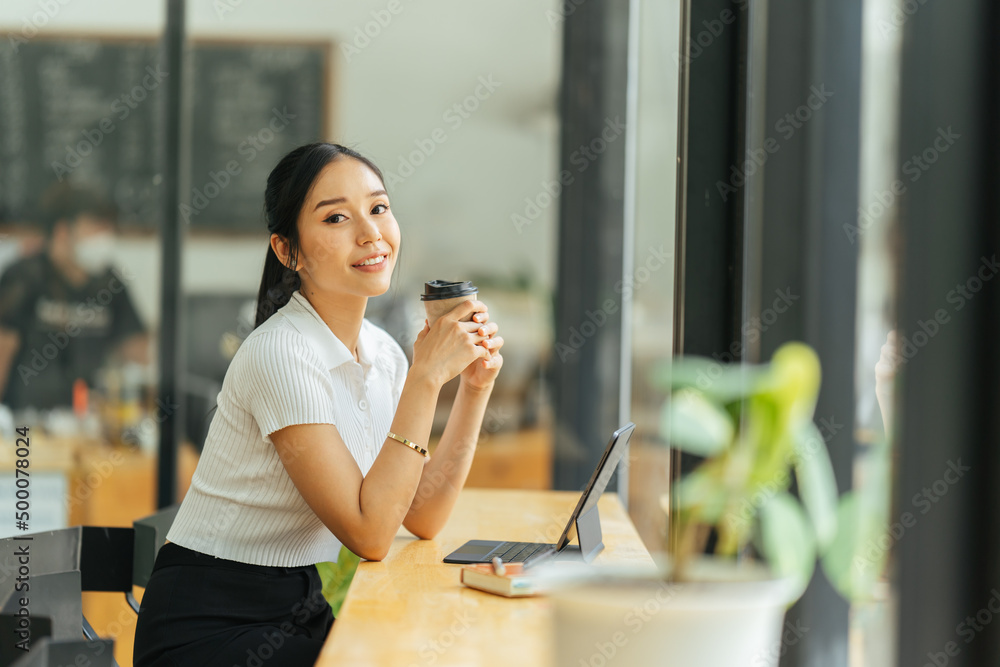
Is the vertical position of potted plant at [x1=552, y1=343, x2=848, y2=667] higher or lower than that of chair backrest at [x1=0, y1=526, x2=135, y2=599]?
higher

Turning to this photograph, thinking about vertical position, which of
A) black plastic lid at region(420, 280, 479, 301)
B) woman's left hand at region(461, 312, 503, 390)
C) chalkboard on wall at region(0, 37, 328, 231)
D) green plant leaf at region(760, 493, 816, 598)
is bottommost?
green plant leaf at region(760, 493, 816, 598)

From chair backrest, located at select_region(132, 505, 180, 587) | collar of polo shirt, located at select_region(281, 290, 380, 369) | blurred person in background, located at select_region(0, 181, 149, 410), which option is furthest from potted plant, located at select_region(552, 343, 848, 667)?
blurred person in background, located at select_region(0, 181, 149, 410)

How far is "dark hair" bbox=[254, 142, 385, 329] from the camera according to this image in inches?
60.1

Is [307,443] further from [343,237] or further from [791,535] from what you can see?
[791,535]

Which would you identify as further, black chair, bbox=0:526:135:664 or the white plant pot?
black chair, bbox=0:526:135:664

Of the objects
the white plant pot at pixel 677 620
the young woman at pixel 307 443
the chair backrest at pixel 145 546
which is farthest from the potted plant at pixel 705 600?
the chair backrest at pixel 145 546

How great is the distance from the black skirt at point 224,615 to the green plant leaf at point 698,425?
0.66 metres

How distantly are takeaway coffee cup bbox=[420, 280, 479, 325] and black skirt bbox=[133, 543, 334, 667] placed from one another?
0.47m

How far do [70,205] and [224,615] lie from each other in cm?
260

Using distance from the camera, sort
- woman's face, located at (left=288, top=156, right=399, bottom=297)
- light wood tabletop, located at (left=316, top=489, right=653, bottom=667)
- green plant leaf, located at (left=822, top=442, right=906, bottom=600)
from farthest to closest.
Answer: woman's face, located at (left=288, top=156, right=399, bottom=297) < green plant leaf, located at (left=822, top=442, right=906, bottom=600) < light wood tabletop, located at (left=316, top=489, right=653, bottom=667)

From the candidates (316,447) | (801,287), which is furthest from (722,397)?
(316,447)

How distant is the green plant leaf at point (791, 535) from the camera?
1.09 m

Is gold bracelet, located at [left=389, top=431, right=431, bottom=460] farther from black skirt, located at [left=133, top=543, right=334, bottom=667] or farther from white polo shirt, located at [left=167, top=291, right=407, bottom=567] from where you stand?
black skirt, located at [left=133, top=543, right=334, bottom=667]

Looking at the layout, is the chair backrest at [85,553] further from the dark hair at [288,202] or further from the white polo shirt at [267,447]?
the dark hair at [288,202]
